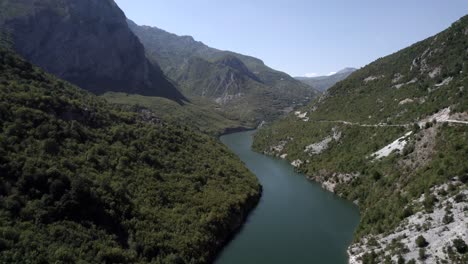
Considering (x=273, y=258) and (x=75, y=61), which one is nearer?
(x=273, y=258)

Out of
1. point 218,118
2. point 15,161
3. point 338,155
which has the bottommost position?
point 218,118

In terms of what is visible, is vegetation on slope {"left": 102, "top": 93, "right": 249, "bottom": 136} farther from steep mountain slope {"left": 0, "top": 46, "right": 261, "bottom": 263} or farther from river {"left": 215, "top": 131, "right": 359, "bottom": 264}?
river {"left": 215, "top": 131, "right": 359, "bottom": 264}

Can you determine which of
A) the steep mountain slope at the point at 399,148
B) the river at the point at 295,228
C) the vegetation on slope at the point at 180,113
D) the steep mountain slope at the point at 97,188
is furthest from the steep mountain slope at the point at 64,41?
the river at the point at 295,228


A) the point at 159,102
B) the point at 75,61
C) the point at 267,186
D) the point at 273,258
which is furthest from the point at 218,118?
the point at 273,258

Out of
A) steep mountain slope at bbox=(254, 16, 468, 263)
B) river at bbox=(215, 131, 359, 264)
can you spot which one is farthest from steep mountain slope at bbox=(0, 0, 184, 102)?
river at bbox=(215, 131, 359, 264)

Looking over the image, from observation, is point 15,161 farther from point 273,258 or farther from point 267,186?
point 267,186
